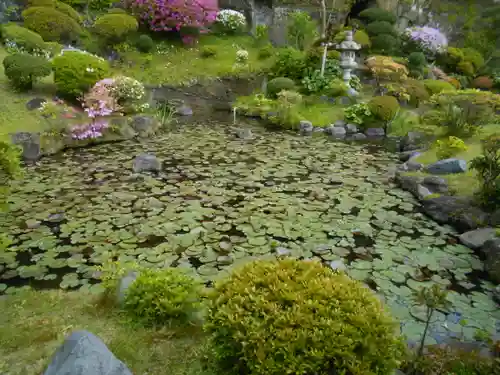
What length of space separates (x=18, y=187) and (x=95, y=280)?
3545 millimetres

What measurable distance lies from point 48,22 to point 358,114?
1086 cm

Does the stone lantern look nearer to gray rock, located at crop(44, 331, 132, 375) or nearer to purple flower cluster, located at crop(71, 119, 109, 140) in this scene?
purple flower cluster, located at crop(71, 119, 109, 140)

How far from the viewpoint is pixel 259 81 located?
16391mm

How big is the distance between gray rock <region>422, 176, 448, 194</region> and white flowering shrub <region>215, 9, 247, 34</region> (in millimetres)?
15001

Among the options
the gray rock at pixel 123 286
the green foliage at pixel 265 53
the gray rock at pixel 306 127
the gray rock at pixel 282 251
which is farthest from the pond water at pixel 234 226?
the green foliage at pixel 265 53

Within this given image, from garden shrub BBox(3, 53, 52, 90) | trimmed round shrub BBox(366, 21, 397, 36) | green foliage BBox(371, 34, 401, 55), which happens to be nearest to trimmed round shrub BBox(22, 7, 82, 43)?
garden shrub BBox(3, 53, 52, 90)

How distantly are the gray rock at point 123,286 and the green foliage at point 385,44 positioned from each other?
16961mm

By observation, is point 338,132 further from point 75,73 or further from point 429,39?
point 429,39

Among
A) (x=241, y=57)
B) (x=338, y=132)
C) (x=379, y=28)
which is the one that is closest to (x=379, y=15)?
(x=379, y=28)

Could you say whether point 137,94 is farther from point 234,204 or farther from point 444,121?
point 444,121

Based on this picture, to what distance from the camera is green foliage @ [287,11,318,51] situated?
18.4 meters

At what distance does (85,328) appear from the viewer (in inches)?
138

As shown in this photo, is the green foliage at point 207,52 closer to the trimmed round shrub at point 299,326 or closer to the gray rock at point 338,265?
the gray rock at point 338,265

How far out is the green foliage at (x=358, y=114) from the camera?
12547 mm
